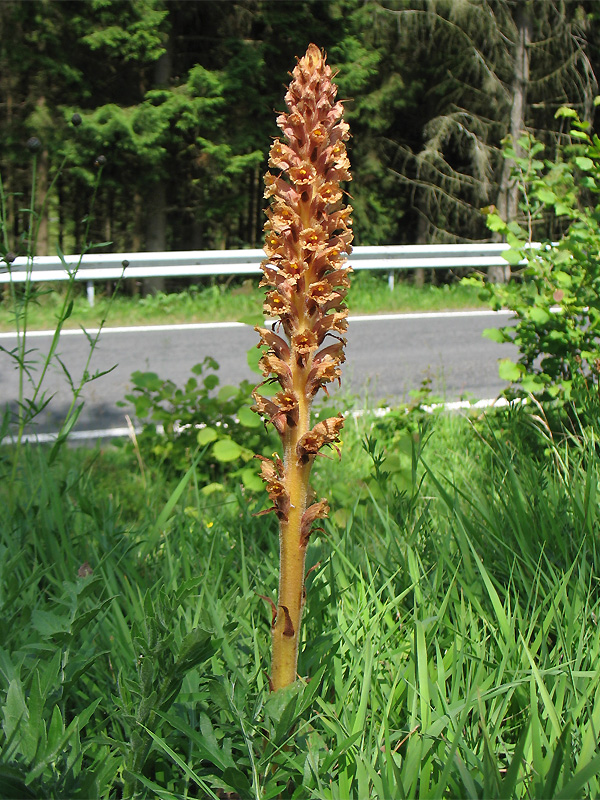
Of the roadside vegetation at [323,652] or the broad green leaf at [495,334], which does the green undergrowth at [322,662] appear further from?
the broad green leaf at [495,334]

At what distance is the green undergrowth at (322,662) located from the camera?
1.23m

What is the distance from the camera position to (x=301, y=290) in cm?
128

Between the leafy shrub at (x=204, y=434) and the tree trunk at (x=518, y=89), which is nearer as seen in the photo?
the leafy shrub at (x=204, y=434)

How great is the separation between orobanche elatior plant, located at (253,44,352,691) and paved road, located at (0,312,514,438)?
446 cm

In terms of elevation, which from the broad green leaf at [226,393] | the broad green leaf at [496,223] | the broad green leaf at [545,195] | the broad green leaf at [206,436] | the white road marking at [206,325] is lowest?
the broad green leaf at [206,436]

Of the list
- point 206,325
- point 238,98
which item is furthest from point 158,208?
point 206,325

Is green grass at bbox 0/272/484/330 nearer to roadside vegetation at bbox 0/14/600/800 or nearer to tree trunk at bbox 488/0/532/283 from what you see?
tree trunk at bbox 488/0/532/283

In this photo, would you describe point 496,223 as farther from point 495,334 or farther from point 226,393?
point 226,393

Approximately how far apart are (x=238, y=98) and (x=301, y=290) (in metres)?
14.3

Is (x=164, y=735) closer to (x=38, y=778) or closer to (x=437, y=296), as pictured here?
(x=38, y=778)

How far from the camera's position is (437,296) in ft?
42.2

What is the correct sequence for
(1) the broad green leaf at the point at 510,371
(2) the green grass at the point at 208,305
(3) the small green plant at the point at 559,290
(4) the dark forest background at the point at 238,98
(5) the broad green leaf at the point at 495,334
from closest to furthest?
(3) the small green plant at the point at 559,290
(1) the broad green leaf at the point at 510,371
(5) the broad green leaf at the point at 495,334
(2) the green grass at the point at 208,305
(4) the dark forest background at the point at 238,98

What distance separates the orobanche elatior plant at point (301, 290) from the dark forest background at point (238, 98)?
1163cm

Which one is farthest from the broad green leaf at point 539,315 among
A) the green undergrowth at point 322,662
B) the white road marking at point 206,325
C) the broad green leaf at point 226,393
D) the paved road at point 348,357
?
the white road marking at point 206,325
